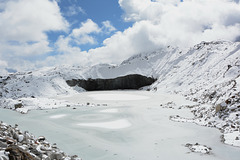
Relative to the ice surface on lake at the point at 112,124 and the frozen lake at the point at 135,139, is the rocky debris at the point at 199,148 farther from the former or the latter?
the ice surface on lake at the point at 112,124

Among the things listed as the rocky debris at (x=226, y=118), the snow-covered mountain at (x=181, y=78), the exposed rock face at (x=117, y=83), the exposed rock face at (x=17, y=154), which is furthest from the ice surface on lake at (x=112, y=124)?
the exposed rock face at (x=117, y=83)

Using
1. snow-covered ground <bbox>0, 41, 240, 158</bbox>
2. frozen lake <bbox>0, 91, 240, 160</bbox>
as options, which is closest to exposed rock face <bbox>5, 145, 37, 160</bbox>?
frozen lake <bbox>0, 91, 240, 160</bbox>

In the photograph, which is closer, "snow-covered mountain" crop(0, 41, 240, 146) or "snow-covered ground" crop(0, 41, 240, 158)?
"snow-covered ground" crop(0, 41, 240, 158)

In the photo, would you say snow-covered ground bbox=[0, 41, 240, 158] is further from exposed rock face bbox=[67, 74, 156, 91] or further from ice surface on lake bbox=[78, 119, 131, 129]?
exposed rock face bbox=[67, 74, 156, 91]

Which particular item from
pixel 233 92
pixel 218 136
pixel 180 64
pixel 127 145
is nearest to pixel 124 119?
pixel 127 145

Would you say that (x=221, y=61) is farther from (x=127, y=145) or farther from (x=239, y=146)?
(x=127, y=145)

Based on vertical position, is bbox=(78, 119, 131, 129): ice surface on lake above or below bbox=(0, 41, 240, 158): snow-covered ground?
below
